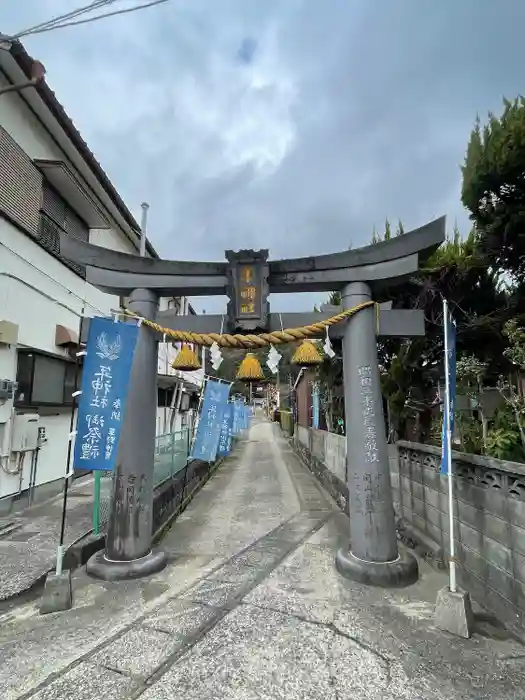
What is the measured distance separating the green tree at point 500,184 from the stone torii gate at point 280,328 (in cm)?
341

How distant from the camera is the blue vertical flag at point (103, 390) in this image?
5117 mm

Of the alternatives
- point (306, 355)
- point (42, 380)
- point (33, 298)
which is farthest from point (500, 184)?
point (42, 380)

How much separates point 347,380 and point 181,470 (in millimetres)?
7422

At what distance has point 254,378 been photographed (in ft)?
27.2

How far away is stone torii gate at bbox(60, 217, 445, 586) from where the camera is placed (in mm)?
5465

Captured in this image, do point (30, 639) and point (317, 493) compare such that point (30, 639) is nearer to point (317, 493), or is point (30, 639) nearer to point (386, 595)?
point (386, 595)

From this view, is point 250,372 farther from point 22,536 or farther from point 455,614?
point 455,614

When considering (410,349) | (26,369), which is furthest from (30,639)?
(410,349)

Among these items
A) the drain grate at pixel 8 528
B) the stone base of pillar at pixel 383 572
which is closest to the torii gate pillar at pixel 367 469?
the stone base of pillar at pixel 383 572

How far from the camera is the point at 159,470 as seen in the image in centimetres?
898

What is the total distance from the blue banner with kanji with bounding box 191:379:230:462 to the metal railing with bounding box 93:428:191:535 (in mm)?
662

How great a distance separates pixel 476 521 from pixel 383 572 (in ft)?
4.51

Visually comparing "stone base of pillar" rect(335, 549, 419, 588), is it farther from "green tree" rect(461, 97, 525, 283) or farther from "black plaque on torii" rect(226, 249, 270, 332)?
"green tree" rect(461, 97, 525, 283)

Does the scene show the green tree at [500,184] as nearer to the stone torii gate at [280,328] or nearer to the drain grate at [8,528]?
the stone torii gate at [280,328]
